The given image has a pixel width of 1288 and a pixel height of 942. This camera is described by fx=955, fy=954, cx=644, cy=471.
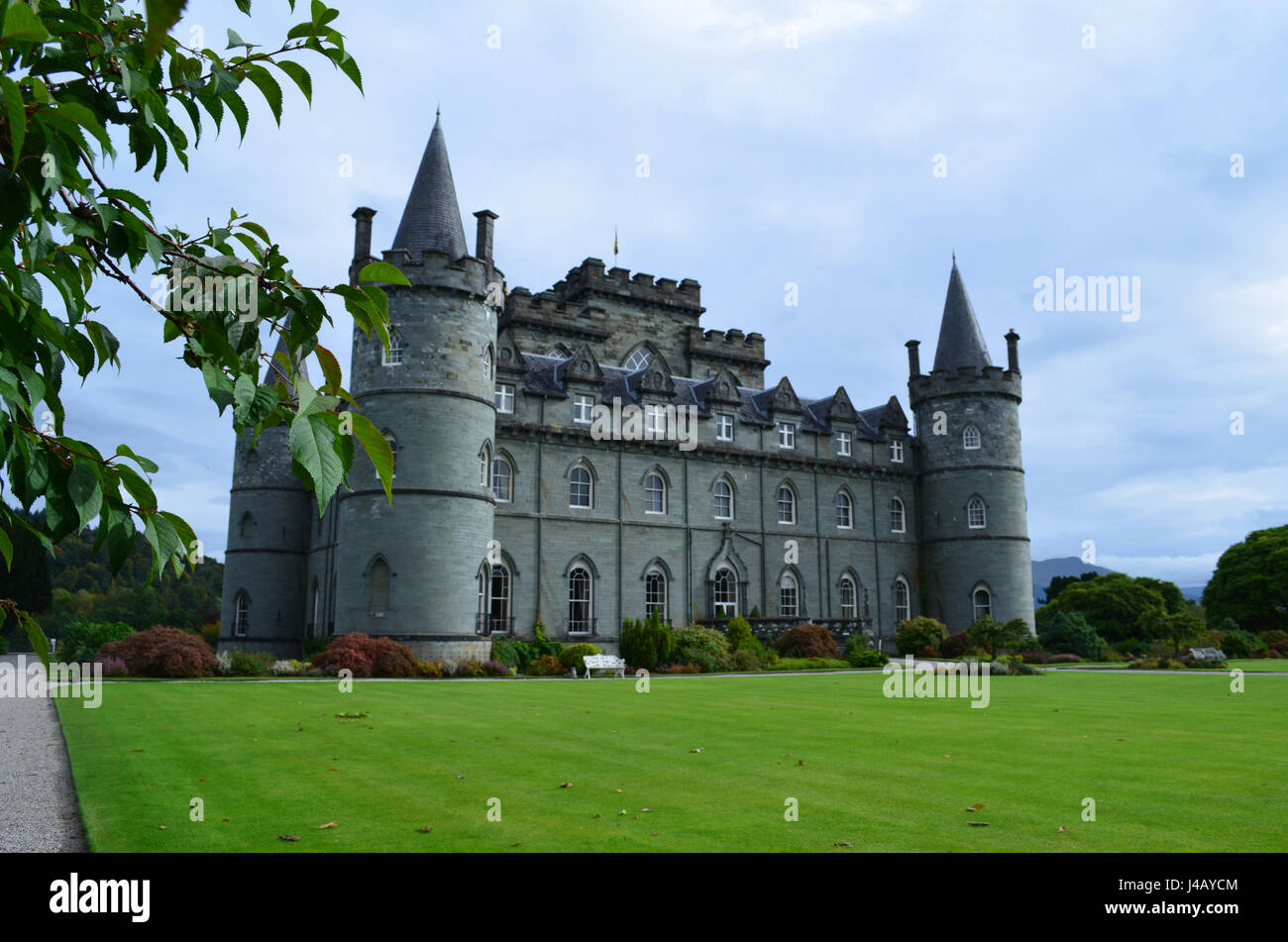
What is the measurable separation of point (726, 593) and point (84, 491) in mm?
36728

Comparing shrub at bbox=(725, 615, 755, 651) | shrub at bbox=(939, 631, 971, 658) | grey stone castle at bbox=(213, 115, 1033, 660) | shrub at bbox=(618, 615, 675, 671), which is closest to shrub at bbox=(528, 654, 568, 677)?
grey stone castle at bbox=(213, 115, 1033, 660)

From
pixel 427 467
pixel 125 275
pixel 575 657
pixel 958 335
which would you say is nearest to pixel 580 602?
pixel 575 657

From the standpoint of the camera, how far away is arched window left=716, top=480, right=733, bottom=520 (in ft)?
128

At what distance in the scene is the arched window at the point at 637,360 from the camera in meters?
42.8

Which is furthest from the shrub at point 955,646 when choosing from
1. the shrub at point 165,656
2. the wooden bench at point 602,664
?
the shrub at point 165,656

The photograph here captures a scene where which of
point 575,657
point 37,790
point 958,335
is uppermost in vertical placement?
point 958,335

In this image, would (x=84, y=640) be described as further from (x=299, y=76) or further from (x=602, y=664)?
(x=299, y=76)

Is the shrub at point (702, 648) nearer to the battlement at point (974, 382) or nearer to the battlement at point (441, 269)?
the battlement at point (441, 269)

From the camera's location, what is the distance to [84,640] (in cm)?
3089

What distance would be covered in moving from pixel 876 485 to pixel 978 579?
6.05m

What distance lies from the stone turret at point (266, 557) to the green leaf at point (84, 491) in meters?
35.8

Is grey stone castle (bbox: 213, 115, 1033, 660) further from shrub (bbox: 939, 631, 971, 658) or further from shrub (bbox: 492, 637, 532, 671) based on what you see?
shrub (bbox: 939, 631, 971, 658)

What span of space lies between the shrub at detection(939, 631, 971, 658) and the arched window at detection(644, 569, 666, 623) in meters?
11.4

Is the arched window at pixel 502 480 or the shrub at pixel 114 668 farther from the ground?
the arched window at pixel 502 480
